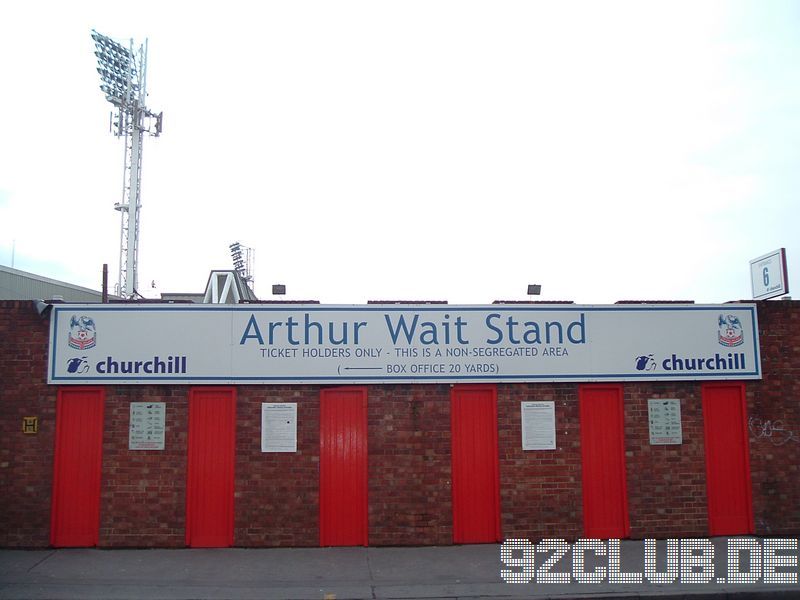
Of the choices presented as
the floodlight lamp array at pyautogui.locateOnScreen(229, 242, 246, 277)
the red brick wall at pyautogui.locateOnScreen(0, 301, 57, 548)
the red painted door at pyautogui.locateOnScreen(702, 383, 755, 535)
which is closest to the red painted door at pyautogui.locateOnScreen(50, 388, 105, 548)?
the red brick wall at pyautogui.locateOnScreen(0, 301, 57, 548)

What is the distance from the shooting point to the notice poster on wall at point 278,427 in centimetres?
1091

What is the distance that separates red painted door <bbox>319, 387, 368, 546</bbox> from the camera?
10828 millimetres

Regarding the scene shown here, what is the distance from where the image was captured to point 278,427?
431 inches

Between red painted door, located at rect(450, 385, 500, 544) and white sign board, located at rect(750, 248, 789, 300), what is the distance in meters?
4.94

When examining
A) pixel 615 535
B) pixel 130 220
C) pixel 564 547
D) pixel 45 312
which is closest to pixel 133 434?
pixel 45 312

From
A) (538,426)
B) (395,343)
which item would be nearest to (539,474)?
(538,426)

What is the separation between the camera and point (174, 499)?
35.3ft

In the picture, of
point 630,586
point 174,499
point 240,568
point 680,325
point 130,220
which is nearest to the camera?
point 630,586

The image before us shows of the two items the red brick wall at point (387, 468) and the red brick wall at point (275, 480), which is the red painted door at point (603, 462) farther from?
the red brick wall at point (275, 480)

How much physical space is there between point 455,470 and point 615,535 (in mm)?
2666

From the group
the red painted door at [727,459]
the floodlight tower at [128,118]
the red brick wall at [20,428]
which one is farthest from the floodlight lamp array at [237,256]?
the red painted door at [727,459]

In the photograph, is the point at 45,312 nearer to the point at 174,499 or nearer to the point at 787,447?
the point at 174,499

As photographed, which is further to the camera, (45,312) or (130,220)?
(130,220)

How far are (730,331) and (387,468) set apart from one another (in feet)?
19.3
